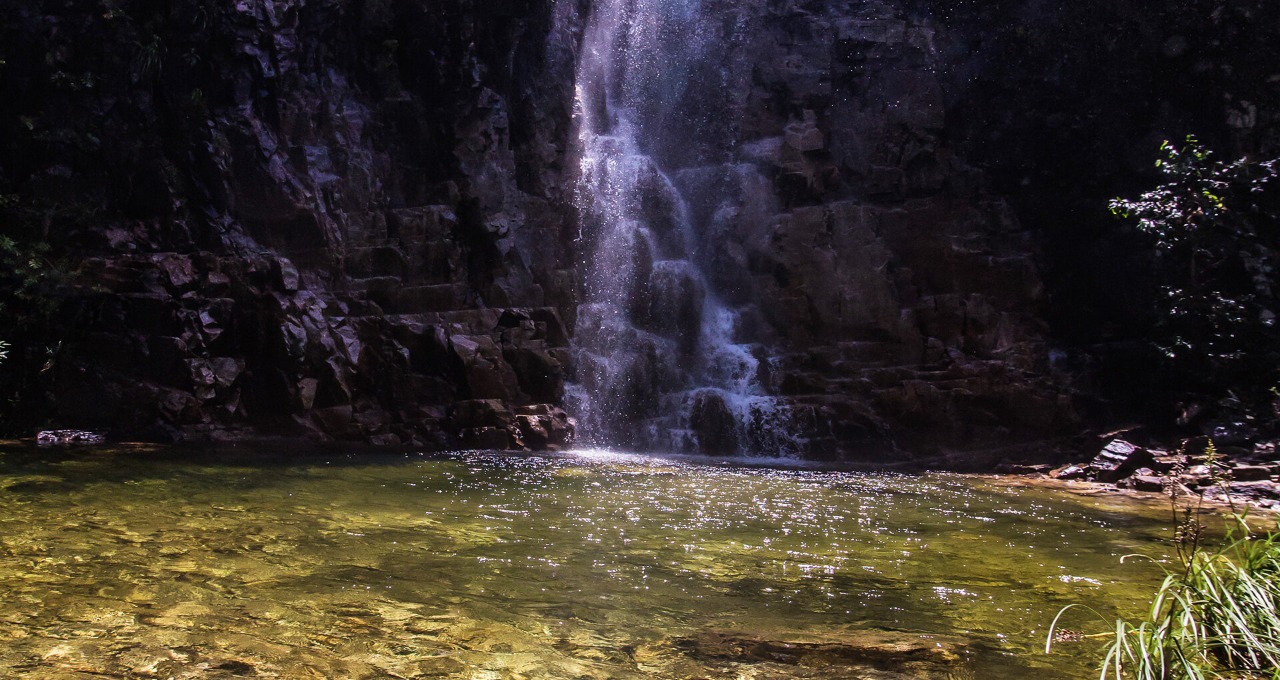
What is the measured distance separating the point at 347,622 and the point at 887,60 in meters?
24.3

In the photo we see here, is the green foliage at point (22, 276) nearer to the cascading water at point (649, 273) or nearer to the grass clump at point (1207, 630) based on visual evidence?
the cascading water at point (649, 273)

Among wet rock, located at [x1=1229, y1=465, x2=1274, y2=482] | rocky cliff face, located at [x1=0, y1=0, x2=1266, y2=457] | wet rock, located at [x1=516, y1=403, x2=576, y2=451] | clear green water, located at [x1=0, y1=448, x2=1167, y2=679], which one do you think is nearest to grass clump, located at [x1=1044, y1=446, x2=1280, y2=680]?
clear green water, located at [x1=0, y1=448, x2=1167, y2=679]

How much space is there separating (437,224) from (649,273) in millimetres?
5877

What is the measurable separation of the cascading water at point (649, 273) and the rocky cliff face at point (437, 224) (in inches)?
28.7

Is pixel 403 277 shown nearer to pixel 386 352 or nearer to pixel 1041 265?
pixel 386 352

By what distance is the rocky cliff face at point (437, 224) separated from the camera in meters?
17.2

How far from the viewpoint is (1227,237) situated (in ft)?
57.4

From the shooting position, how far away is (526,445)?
60.1 ft

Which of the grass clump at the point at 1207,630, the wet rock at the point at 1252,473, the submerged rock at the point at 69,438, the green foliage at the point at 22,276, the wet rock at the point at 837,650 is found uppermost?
the green foliage at the point at 22,276

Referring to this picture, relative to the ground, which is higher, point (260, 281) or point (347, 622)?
point (260, 281)

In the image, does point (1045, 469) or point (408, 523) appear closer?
point (408, 523)

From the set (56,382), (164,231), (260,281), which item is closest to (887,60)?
(260,281)

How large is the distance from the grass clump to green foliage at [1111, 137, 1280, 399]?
1505 centimetres

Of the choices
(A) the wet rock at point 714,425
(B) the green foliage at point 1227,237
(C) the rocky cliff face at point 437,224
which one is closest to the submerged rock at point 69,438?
(C) the rocky cliff face at point 437,224
